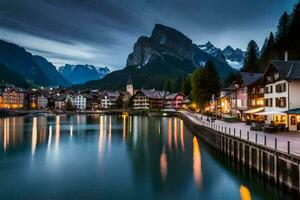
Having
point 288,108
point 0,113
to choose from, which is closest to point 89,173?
point 288,108

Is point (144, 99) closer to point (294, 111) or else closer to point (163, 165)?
point (294, 111)

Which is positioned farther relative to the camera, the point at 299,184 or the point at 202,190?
the point at 202,190

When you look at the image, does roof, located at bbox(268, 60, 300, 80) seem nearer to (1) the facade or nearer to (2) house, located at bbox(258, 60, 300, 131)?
(2) house, located at bbox(258, 60, 300, 131)

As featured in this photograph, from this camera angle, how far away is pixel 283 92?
43656 mm

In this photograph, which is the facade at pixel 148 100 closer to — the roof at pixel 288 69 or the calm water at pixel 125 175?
the calm water at pixel 125 175

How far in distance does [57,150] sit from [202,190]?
1214 inches

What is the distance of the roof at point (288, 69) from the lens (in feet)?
138

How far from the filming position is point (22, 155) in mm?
44344

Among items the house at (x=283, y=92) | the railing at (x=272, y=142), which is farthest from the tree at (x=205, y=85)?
the railing at (x=272, y=142)

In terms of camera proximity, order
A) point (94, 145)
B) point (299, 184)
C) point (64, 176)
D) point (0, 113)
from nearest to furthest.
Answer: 1. point (299, 184)
2. point (64, 176)
3. point (94, 145)
4. point (0, 113)

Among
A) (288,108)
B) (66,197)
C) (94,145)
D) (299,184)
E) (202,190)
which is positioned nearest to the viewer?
(299,184)

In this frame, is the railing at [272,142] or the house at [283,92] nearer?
the railing at [272,142]

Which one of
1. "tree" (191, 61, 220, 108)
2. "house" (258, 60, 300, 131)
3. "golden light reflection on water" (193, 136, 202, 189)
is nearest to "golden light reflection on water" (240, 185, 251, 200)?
"golden light reflection on water" (193, 136, 202, 189)

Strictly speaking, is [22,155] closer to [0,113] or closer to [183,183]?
[183,183]
